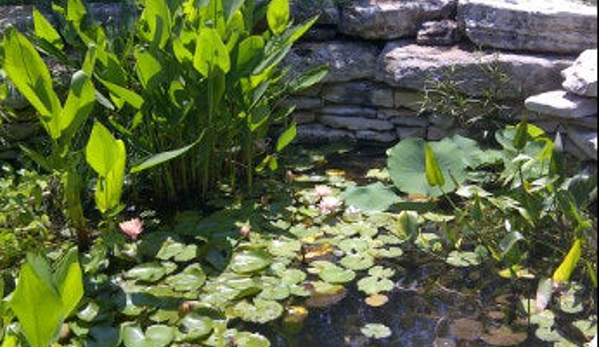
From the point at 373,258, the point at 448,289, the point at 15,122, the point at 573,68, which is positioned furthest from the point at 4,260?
the point at 573,68

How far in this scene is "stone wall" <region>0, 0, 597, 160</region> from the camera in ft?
12.4

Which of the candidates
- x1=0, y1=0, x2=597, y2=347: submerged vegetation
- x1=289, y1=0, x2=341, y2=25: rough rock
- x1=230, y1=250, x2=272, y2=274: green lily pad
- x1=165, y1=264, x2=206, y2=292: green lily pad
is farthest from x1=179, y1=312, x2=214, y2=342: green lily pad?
x1=289, y1=0, x2=341, y2=25: rough rock

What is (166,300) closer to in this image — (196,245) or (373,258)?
(196,245)

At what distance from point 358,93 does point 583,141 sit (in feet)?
4.67

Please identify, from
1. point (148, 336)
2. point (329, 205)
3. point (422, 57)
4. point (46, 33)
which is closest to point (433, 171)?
point (329, 205)

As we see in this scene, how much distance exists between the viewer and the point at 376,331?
2.71 meters

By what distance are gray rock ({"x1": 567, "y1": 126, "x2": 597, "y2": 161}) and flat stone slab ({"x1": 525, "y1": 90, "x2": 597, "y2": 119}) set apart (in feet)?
0.23

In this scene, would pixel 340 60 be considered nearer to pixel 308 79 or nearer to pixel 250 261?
pixel 308 79

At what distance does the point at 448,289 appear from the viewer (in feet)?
9.75

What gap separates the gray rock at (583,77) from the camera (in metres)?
2.94

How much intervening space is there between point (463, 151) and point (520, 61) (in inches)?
23.0

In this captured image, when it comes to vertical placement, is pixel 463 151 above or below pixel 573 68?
below

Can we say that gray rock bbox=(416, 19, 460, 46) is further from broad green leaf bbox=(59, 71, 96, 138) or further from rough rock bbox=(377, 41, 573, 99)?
broad green leaf bbox=(59, 71, 96, 138)

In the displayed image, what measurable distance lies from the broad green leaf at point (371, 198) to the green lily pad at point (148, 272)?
76cm
